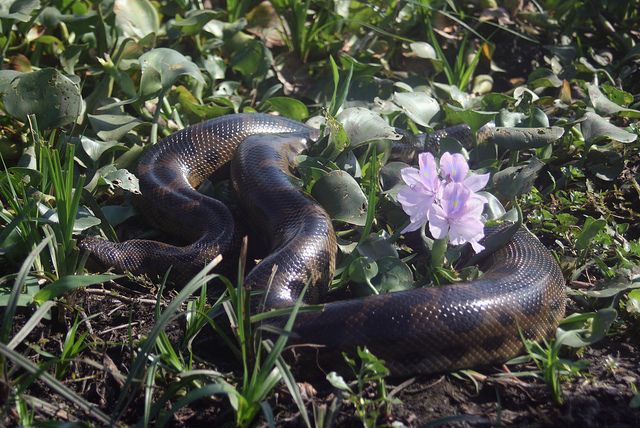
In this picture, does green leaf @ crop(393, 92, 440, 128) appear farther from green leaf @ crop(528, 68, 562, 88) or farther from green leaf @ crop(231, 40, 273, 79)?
green leaf @ crop(231, 40, 273, 79)

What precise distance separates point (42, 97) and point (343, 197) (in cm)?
215

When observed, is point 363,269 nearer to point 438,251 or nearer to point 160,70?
point 438,251

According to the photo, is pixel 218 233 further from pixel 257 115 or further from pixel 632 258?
pixel 632 258

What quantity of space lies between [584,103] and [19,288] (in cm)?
428

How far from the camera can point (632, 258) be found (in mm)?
3305

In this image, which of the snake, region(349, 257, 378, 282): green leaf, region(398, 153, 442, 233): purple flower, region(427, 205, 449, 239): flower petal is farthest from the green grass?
region(427, 205, 449, 239): flower petal

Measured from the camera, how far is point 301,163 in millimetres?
3559

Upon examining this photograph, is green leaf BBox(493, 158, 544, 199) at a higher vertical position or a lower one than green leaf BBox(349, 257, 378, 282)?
higher

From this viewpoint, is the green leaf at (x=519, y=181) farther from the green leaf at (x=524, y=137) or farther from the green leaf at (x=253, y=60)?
the green leaf at (x=253, y=60)

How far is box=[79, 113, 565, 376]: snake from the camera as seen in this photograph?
2.53 m

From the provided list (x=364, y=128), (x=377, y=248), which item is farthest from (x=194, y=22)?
(x=377, y=248)

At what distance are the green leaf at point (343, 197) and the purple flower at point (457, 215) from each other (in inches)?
32.6

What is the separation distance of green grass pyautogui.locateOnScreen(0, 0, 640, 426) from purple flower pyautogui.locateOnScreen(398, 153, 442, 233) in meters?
0.42

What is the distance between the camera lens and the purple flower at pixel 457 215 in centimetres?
244
